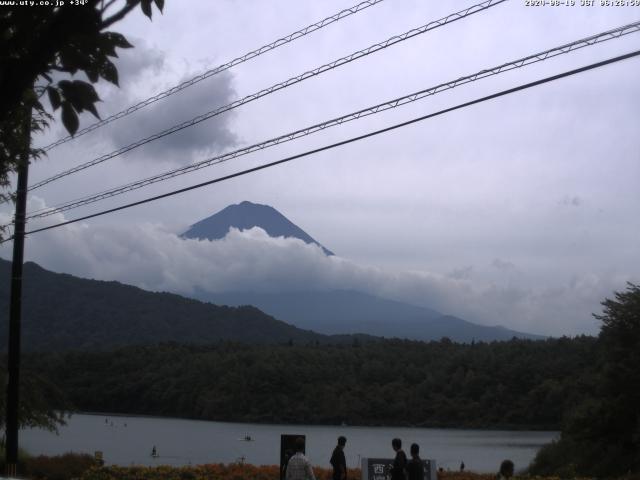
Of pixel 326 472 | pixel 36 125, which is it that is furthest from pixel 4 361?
pixel 36 125

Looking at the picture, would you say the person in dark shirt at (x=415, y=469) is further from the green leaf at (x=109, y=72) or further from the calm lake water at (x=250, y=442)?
the calm lake water at (x=250, y=442)

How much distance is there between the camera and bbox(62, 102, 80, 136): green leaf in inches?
178

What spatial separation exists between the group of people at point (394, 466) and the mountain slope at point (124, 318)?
14258 centimetres

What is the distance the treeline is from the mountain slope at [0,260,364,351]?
2200 inches

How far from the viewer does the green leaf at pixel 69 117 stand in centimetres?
452

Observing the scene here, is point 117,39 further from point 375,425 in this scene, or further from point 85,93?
point 375,425

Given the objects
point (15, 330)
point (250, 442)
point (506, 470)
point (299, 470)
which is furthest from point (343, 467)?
point (250, 442)

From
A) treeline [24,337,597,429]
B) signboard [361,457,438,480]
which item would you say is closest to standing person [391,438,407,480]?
signboard [361,457,438,480]

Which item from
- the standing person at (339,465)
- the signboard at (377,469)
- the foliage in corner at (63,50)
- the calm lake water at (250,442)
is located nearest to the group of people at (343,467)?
the standing person at (339,465)

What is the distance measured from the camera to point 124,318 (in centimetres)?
17688

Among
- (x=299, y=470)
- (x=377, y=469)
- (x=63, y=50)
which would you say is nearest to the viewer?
(x=63, y=50)

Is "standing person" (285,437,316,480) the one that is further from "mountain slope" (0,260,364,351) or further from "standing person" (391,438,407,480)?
"mountain slope" (0,260,364,351)

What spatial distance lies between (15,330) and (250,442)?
52065 mm

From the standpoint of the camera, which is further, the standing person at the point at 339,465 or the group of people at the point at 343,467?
the standing person at the point at 339,465
